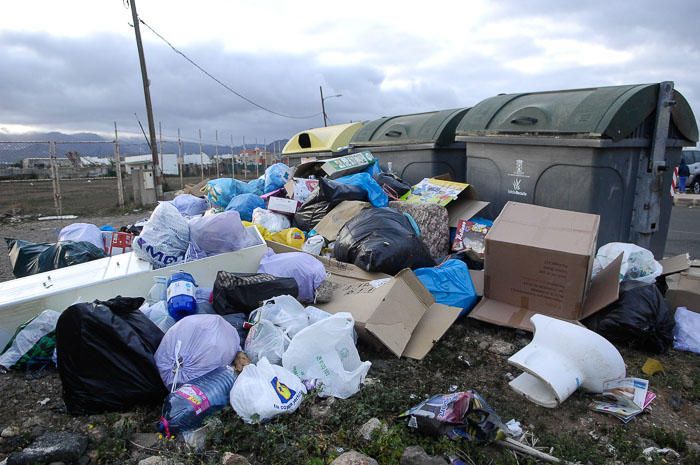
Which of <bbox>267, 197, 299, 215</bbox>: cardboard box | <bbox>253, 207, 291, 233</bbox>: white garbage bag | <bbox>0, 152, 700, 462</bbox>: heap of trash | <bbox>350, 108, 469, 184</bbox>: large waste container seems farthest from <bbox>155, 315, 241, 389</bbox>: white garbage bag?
<bbox>350, 108, 469, 184</bbox>: large waste container

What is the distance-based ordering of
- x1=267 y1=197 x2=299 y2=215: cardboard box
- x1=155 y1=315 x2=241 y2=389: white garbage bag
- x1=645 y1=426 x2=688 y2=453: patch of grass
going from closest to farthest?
x1=645 y1=426 x2=688 y2=453: patch of grass < x1=155 y1=315 x2=241 y2=389: white garbage bag < x1=267 y1=197 x2=299 y2=215: cardboard box

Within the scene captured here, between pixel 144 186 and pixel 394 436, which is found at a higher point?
pixel 144 186

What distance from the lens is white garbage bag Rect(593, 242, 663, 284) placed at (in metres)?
3.16

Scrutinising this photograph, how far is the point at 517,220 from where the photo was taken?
3172mm

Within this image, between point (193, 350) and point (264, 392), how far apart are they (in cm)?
44

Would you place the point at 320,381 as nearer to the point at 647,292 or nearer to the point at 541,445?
the point at 541,445

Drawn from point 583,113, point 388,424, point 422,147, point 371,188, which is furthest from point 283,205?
point 388,424

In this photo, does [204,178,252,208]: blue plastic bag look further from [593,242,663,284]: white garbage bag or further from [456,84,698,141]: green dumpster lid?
[593,242,663,284]: white garbage bag

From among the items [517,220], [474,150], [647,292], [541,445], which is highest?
[474,150]

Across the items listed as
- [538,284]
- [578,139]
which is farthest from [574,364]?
[578,139]

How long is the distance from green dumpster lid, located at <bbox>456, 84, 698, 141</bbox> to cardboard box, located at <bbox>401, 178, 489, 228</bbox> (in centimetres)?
67

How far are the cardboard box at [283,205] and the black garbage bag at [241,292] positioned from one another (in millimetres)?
1821

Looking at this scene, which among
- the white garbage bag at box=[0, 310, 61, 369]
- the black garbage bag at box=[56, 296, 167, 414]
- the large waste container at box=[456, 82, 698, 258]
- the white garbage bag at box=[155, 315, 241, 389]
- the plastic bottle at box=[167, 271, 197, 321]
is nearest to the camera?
the black garbage bag at box=[56, 296, 167, 414]

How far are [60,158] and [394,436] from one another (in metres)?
10.3
